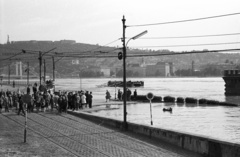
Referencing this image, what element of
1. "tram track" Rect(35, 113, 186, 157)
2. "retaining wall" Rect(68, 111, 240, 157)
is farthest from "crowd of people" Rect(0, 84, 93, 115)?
"retaining wall" Rect(68, 111, 240, 157)

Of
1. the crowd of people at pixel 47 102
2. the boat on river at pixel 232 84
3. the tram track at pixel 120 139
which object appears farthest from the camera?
the boat on river at pixel 232 84

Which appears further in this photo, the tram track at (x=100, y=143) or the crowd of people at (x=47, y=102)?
the crowd of people at (x=47, y=102)

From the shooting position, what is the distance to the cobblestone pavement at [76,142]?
1389 cm

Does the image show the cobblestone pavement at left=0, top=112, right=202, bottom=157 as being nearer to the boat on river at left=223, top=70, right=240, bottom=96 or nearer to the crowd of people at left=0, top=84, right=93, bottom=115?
the crowd of people at left=0, top=84, right=93, bottom=115

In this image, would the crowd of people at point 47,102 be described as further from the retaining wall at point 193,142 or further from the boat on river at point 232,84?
the boat on river at point 232,84

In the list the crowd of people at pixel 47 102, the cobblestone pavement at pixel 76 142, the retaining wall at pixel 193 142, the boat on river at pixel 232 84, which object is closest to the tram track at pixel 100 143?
the cobblestone pavement at pixel 76 142

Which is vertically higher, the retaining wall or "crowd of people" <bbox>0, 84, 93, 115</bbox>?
"crowd of people" <bbox>0, 84, 93, 115</bbox>

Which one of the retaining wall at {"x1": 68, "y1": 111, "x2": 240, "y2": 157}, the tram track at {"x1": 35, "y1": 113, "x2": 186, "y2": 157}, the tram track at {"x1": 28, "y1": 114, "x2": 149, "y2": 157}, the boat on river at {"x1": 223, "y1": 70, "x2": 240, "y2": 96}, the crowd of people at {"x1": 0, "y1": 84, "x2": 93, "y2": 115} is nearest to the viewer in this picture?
the retaining wall at {"x1": 68, "y1": 111, "x2": 240, "y2": 157}

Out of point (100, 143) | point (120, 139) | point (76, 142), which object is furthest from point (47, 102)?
point (100, 143)

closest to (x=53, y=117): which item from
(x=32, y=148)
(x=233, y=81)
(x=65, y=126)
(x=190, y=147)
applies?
(x=65, y=126)

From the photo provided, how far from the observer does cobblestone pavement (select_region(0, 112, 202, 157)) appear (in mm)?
13891

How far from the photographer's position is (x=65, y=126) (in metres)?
21.0

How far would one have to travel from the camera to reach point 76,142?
1598cm

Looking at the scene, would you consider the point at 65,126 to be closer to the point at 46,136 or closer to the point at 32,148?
the point at 46,136
